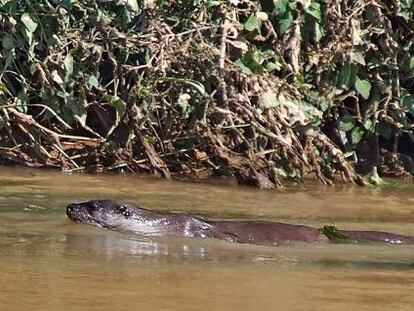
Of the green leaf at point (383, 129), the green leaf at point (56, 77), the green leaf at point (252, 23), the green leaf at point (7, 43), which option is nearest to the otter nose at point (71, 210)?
the green leaf at point (56, 77)

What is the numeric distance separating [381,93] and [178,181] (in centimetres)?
196

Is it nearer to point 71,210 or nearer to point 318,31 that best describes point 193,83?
point 318,31

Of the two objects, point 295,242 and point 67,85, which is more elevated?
point 67,85

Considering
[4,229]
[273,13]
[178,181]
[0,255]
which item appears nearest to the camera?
[0,255]

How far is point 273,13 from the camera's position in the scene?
29.2ft

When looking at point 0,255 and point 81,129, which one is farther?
point 81,129

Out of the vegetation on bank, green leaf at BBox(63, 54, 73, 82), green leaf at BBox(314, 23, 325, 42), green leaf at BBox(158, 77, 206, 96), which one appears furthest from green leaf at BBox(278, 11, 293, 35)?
green leaf at BBox(63, 54, 73, 82)

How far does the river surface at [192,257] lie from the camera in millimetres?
4133

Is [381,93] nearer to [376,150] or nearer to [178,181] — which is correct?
[376,150]

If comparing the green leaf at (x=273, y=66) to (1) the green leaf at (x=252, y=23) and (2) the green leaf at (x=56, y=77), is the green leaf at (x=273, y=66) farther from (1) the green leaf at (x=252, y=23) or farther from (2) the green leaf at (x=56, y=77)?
(2) the green leaf at (x=56, y=77)

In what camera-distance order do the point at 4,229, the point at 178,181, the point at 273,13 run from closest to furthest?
the point at 4,229
the point at 178,181
the point at 273,13

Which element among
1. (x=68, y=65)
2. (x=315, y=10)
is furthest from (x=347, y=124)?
(x=68, y=65)

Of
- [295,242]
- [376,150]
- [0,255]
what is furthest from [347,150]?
[0,255]

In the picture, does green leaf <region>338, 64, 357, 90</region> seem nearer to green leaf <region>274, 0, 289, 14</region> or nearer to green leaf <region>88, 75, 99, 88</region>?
green leaf <region>274, 0, 289, 14</region>
